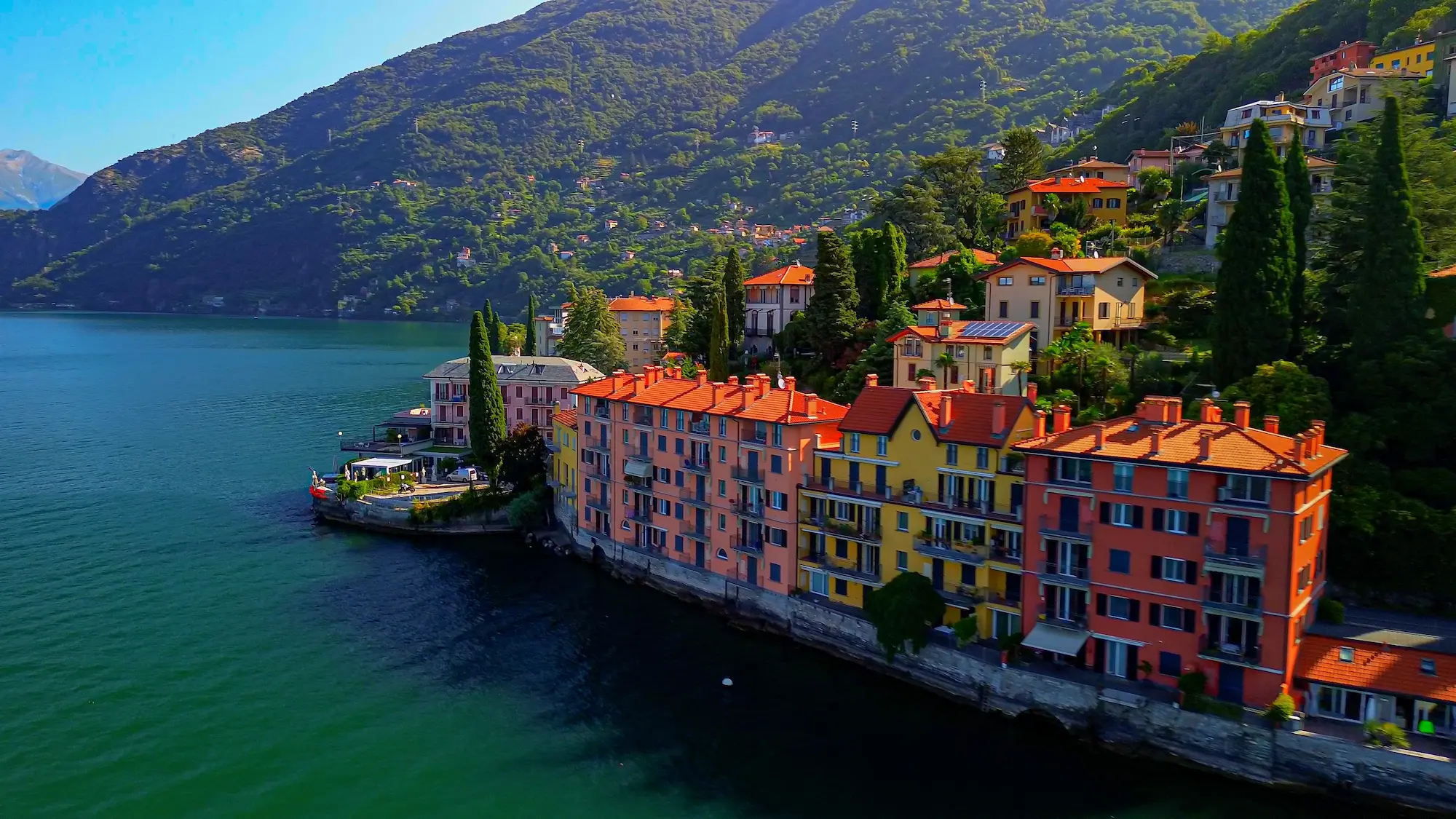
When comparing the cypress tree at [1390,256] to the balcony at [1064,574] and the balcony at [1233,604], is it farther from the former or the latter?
the balcony at [1064,574]

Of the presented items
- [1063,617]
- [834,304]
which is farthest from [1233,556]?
[834,304]

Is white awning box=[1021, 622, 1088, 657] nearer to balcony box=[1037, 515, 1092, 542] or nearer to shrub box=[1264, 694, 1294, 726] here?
balcony box=[1037, 515, 1092, 542]

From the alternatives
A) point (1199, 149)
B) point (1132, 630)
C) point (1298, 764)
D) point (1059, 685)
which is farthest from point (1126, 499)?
point (1199, 149)

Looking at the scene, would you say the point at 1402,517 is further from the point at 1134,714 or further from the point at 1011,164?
the point at 1011,164

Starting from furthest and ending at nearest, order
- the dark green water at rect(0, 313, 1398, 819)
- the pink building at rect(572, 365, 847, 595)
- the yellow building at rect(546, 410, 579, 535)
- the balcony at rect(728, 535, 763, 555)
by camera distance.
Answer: the yellow building at rect(546, 410, 579, 535), the balcony at rect(728, 535, 763, 555), the pink building at rect(572, 365, 847, 595), the dark green water at rect(0, 313, 1398, 819)

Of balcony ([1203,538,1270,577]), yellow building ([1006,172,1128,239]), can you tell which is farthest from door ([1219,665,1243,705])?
yellow building ([1006,172,1128,239])

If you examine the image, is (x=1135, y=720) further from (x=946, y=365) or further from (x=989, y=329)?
(x=989, y=329)
